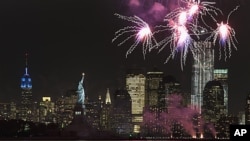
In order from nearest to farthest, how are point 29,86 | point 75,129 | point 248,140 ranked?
1. point 248,140
2. point 75,129
3. point 29,86

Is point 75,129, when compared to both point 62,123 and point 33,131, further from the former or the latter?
point 62,123

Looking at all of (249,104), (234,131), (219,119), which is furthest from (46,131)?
(234,131)

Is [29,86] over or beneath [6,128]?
over

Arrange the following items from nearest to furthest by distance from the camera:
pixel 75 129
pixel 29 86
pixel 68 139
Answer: pixel 68 139
pixel 75 129
pixel 29 86

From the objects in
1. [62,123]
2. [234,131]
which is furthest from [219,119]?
[234,131]

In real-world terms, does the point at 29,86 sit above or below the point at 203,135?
above

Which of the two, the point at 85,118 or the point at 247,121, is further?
the point at 247,121

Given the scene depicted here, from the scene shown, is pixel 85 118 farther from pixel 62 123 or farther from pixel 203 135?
pixel 203 135

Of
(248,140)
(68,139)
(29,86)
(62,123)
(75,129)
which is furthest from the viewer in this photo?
(29,86)

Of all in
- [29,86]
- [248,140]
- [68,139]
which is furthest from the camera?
[29,86]

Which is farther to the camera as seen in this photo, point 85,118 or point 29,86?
point 29,86
